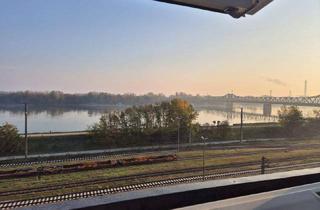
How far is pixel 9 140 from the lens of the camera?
11594 millimetres

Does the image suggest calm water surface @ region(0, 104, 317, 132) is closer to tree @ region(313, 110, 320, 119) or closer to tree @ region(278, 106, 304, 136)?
tree @ region(313, 110, 320, 119)

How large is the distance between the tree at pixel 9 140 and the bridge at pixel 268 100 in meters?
23.4

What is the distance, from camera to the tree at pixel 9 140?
37.4ft

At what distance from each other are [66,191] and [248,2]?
19.3ft

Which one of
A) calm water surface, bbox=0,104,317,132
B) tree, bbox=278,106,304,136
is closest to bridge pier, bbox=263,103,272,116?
calm water surface, bbox=0,104,317,132

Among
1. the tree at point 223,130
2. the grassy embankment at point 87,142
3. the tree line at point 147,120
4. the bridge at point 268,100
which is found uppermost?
the bridge at point 268,100

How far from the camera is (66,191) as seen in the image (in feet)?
19.9

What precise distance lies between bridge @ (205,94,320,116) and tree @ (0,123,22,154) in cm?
2343

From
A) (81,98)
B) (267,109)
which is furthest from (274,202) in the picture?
(267,109)

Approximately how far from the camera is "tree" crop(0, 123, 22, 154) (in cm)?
1141

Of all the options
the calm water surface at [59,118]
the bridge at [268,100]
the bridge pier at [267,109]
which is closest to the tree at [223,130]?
the calm water surface at [59,118]

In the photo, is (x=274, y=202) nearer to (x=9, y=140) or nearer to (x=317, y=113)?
(x=9, y=140)

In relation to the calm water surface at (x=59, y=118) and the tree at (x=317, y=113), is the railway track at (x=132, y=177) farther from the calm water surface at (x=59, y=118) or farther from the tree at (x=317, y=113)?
the tree at (x=317, y=113)

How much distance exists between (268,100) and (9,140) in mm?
25674
